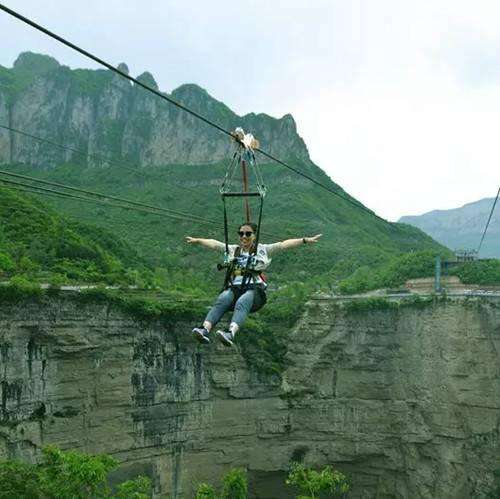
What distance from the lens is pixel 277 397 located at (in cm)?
3025

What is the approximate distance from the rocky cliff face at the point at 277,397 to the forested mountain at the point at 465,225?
309ft

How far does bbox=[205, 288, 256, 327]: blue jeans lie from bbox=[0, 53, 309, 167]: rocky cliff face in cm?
6253

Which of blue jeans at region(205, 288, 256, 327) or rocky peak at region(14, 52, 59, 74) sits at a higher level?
rocky peak at region(14, 52, 59, 74)

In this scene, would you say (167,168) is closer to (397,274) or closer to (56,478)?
(397,274)

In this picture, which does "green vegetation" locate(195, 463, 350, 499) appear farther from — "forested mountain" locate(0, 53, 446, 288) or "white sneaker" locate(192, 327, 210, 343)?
"forested mountain" locate(0, 53, 446, 288)

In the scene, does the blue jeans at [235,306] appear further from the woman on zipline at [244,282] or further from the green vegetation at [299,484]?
the green vegetation at [299,484]

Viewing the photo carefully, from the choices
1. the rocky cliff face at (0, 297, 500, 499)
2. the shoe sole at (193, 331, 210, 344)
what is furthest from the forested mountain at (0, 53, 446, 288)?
the shoe sole at (193, 331, 210, 344)

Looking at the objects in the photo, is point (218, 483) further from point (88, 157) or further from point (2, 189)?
point (88, 157)

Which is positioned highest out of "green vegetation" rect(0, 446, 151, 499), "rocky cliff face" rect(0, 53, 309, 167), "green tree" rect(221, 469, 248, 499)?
"rocky cliff face" rect(0, 53, 309, 167)

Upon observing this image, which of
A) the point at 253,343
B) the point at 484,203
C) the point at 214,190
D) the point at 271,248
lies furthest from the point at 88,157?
the point at 484,203

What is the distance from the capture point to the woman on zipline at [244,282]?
30.4 ft

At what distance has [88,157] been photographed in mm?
77250

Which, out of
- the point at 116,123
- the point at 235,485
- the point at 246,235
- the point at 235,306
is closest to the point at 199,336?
the point at 235,306

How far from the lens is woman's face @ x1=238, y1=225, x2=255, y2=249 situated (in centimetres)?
999
